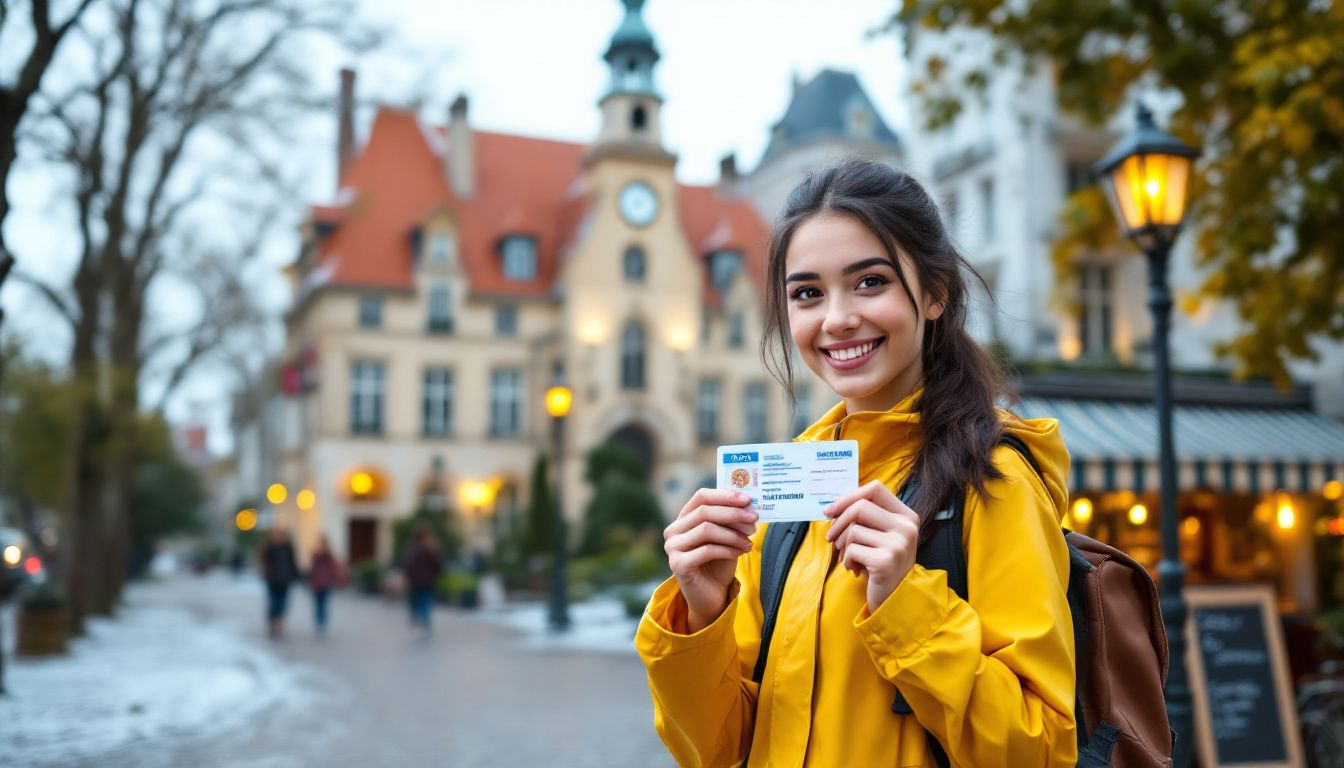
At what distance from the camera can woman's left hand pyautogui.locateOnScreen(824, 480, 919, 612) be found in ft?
6.23

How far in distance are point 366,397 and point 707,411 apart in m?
13.9

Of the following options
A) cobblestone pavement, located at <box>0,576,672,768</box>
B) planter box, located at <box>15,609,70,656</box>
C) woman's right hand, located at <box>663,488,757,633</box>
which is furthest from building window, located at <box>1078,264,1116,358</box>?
woman's right hand, located at <box>663,488,757,633</box>

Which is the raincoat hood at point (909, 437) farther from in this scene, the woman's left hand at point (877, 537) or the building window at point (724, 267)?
the building window at point (724, 267)

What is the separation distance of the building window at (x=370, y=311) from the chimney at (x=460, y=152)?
6501 millimetres

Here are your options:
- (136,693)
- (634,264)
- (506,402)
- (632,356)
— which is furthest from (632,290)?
(136,693)

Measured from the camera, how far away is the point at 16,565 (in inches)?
1021

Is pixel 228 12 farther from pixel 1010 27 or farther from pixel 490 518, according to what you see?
pixel 490 518

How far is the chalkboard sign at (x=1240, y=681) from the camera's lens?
7.59m

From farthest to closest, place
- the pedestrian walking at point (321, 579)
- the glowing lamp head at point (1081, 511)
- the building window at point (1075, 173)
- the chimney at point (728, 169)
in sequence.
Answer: the chimney at point (728, 169), the building window at point (1075, 173), the pedestrian walking at point (321, 579), the glowing lamp head at point (1081, 511)

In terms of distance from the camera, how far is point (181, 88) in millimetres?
18516

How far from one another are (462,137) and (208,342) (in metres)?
21.8

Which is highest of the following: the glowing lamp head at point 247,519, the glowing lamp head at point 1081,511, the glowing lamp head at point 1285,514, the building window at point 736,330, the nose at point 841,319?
the building window at point 736,330

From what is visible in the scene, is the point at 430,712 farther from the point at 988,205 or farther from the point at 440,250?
the point at 440,250

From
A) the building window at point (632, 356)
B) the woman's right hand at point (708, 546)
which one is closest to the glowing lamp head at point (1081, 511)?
the woman's right hand at point (708, 546)
